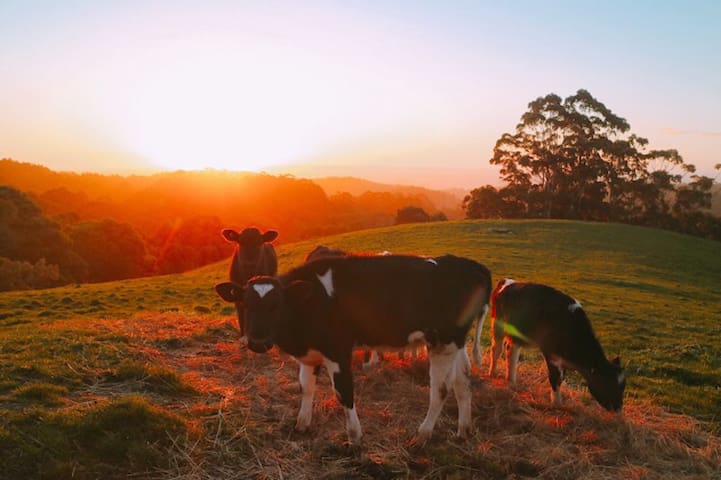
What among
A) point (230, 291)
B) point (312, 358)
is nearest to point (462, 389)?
point (312, 358)

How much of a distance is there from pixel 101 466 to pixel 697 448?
722 centimetres

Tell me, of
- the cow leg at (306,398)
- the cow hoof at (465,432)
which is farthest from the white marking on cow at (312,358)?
the cow hoof at (465,432)

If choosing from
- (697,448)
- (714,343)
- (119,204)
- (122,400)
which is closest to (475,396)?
(697,448)

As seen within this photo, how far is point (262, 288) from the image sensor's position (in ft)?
18.8

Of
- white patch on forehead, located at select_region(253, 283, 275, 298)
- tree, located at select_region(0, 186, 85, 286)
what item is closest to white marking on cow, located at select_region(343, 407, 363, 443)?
white patch on forehead, located at select_region(253, 283, 275, 298)

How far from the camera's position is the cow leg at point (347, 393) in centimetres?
586

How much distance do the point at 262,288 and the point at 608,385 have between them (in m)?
5.24

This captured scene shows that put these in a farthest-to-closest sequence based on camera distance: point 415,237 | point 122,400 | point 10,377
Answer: point 415,237, point 10,377, point 122,400

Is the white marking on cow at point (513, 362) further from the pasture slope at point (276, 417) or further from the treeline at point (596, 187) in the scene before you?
the treeline at point (596, 187)

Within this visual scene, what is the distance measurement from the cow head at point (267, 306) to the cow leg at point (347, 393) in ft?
2.62

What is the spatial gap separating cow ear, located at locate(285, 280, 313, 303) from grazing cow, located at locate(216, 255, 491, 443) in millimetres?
12

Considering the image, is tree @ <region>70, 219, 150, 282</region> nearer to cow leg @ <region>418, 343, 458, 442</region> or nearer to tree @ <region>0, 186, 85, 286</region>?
tree @ <region>0, 186, 85, 286</region>

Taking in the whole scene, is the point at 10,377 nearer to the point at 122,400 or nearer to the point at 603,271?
the point at 122,400

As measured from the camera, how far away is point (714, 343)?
43.9 ft
